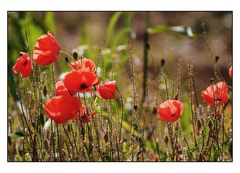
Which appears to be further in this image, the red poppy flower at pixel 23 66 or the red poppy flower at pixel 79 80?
the red poppy flower at pixel 23 66

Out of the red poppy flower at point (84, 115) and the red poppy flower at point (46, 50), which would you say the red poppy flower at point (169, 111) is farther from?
the red poppy flower at point (46, 50)

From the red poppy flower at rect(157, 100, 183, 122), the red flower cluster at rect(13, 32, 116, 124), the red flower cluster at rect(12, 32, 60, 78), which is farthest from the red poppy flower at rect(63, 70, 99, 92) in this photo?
the red poppy flower at rect(157, 100, 183, 122)

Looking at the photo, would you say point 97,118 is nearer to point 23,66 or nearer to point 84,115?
point 84,115

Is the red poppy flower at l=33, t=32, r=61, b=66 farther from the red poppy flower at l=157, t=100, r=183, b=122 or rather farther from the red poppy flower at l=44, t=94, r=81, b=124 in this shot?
the red poppy flower at l=157, t=100, r=183, b=122

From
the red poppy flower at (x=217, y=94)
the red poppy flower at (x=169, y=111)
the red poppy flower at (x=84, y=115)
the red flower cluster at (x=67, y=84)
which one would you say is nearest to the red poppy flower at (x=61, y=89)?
the red flower cluster at (x=67, y=84)
